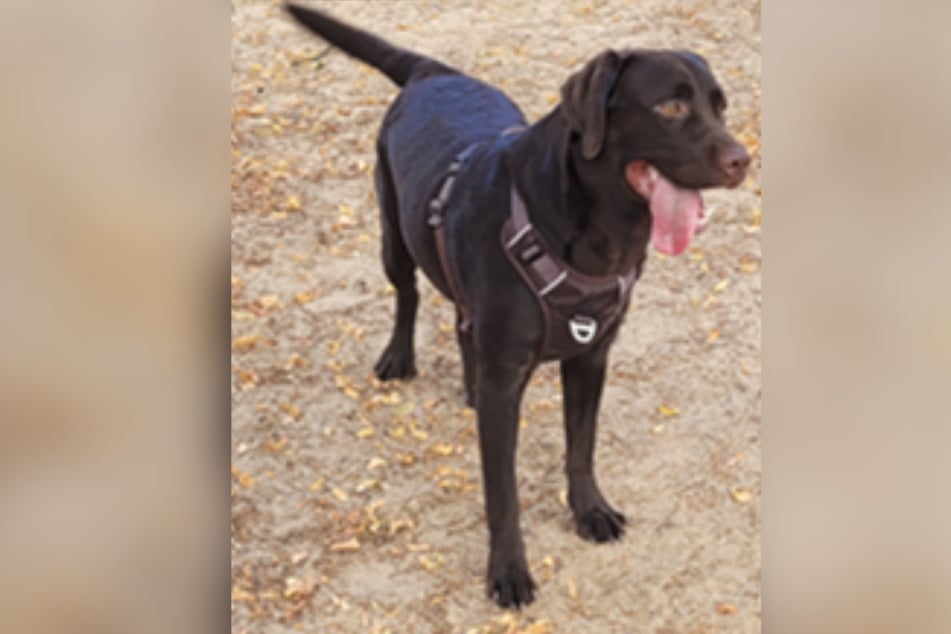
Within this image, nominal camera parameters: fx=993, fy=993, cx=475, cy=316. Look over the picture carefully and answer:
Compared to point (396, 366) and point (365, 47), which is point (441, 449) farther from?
point (365, 47)

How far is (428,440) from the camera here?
Answer: 143 inches

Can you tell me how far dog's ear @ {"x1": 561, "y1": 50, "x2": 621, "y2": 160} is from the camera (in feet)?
7.68

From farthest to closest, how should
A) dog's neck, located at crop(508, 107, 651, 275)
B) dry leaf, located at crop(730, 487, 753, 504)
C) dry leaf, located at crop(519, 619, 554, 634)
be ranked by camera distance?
dry leaf, located at crop(730, 487, 753, 504), dry leaf, located at crop(519, 619, 554, 634), dog's neck, located at crop(508, 107, 651, 275)

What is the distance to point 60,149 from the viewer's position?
0.66 m

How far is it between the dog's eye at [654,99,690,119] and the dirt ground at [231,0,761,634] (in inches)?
48.9

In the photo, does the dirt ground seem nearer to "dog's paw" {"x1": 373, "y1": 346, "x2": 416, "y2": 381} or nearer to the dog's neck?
"dog's paw" {"x1": 373, "y1": 346, "x2": 416, "y2": 381}

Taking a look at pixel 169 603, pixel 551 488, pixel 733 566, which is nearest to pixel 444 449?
pixel 551 488

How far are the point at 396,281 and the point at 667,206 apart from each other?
58.2 inches

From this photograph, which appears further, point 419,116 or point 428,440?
point 428,440

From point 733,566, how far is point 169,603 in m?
2.66

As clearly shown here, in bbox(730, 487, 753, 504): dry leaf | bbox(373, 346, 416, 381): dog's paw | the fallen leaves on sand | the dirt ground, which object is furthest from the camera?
the fallen leaves on sand

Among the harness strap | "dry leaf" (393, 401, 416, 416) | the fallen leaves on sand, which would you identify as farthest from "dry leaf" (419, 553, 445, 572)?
the fallen leaves on sand

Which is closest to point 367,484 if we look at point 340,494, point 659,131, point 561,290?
point 340,494

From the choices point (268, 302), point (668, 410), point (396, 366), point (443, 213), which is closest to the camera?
point (443, 213)
